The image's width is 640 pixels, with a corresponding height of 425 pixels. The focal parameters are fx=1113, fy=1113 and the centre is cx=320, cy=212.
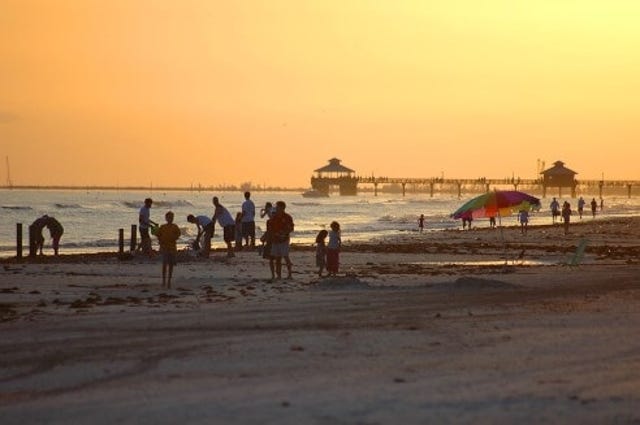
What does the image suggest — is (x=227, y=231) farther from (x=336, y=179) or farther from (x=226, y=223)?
(x=336, y=179)

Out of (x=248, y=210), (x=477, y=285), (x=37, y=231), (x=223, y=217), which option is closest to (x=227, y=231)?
(x=223, y=217)

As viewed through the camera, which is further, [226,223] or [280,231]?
[226,223]

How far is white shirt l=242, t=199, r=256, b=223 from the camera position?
99.3 ft

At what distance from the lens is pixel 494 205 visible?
23.7m

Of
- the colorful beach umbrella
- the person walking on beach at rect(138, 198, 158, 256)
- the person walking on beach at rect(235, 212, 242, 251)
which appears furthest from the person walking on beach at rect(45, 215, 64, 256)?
the colorful beach umbrella

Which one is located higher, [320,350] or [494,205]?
[494,205]

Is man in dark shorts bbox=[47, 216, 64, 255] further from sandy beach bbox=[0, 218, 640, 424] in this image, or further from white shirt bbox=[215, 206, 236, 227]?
sandy beach bbox=[0, 218, 640, 424]

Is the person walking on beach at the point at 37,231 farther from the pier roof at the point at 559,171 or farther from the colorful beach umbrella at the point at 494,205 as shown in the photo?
the pier roof at the point at 559,171

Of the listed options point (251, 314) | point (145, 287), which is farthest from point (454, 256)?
point (251, 314)

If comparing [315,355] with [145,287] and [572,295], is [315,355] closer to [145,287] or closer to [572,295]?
[572,295]

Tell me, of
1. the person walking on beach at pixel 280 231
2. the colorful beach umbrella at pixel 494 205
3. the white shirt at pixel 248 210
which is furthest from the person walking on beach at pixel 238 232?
the person walking on beach at pixel 280 231

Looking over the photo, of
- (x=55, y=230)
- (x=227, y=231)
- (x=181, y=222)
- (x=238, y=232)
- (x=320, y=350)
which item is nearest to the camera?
(x=320, y=350)

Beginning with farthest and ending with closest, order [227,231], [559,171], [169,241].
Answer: [559,171], [227,231], [169,241]

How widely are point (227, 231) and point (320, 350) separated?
61.1 feet
